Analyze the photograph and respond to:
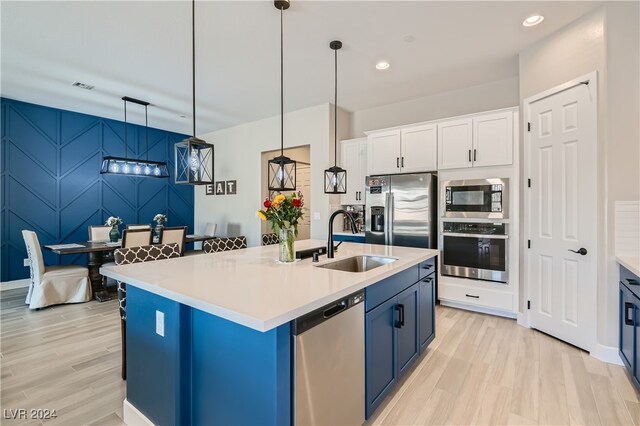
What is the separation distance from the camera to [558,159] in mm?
2881

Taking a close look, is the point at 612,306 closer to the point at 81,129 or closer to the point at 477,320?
the point at 477,320

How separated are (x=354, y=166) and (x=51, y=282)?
14.6ft

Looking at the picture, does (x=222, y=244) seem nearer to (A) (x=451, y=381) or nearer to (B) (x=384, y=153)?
(B) (x=384, y=153)

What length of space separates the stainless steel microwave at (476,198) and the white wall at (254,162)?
6.01 feet

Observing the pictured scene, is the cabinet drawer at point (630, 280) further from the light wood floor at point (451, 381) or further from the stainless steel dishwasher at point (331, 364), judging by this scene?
the stainless steel dishwasher at point (331, 364)

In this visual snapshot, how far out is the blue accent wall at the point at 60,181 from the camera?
15.7 feet

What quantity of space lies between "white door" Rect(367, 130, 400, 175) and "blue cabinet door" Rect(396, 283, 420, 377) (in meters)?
2.33

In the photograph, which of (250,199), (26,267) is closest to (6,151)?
(26,267)

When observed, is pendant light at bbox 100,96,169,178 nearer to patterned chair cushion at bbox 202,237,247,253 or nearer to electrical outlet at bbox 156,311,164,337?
patterned chair cushion at bbox 202,237,247,253

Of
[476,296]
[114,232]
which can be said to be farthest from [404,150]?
[114,232]

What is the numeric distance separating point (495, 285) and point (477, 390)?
176 centimetres

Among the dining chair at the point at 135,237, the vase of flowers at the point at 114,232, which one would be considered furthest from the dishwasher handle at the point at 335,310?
the vase of flowers at the point at 114,232

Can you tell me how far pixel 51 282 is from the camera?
395 cm

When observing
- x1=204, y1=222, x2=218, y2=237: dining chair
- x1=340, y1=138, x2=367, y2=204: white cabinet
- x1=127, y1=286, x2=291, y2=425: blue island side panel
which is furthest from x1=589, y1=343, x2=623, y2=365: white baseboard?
x1=204, y1=222, x2=218, y2=237: dining chair
